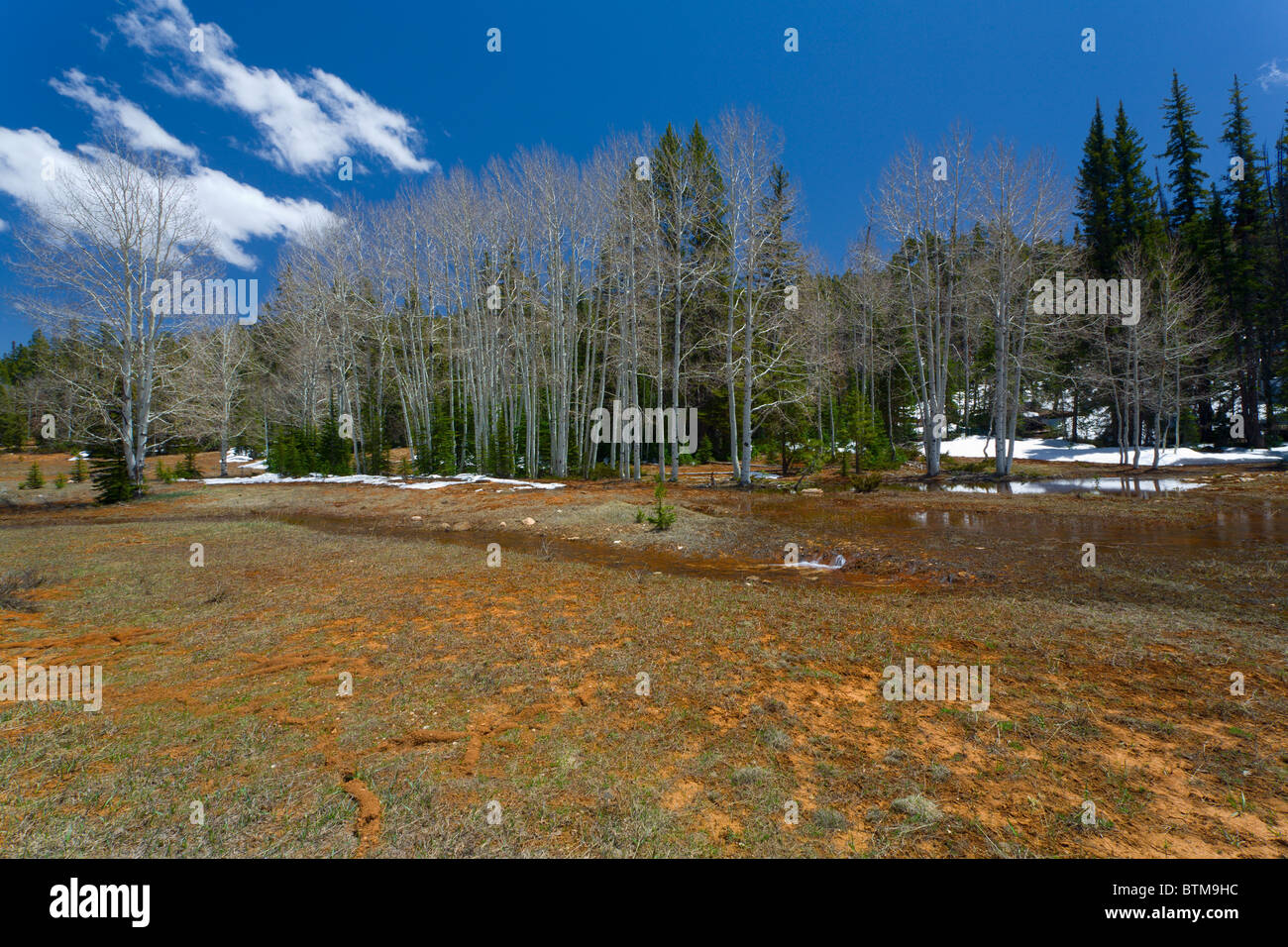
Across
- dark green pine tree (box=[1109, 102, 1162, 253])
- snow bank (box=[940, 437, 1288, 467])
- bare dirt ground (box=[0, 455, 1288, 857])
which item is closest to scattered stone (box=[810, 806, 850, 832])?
bare dirt ground (box=[0, 455, 1288, 857])

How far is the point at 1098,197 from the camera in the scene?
4125cm

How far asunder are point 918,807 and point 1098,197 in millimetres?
56511

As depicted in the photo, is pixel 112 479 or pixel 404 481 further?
pixel 404 481

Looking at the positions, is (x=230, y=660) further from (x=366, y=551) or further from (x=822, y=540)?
(x=822, y=540)

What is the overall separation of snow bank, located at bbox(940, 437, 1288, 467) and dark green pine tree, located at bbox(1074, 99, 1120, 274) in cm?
1342

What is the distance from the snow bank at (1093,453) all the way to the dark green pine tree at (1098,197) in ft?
44.0

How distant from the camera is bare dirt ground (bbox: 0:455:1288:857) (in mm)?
2857

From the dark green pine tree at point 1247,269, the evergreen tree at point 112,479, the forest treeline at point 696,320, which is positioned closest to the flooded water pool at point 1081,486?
the forest treeline at point 696,320

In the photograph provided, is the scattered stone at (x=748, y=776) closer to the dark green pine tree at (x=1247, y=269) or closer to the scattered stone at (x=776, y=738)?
the scattered stone at (x=776, y=738)

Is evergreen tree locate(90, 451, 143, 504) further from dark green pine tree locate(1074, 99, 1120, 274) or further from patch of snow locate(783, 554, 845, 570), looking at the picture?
dark green pine tree locate(1074, 99, 1120, 274)

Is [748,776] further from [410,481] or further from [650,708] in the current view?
[410,481]

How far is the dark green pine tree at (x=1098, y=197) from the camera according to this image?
39838mm

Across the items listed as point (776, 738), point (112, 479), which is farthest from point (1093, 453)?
point (112, 479)
